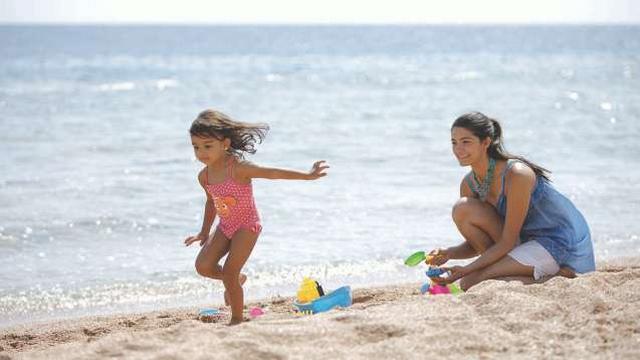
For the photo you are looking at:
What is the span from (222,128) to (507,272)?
1.62 m

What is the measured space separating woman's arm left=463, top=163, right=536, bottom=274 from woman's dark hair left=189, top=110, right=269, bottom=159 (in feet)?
4.18

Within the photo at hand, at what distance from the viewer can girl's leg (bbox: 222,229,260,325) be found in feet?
15.3

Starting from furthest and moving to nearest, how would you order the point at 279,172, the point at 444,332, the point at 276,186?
the point at 276,186
the point at 279,172
the point at 444,332

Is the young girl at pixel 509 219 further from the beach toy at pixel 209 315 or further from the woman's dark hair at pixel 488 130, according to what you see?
the beach toy at pixel 209 315

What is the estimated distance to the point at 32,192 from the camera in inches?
377

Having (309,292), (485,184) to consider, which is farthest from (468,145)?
(309,292)

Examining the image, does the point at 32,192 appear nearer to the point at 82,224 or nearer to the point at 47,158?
the point at 82,224

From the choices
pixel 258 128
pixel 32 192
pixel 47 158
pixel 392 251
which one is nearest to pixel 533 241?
pixel 258 128

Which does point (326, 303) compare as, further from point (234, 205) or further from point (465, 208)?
point (465, 208)

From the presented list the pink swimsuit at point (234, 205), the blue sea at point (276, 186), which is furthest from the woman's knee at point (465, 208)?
the blue sea at point (276, 186)

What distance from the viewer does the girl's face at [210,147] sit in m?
4.71

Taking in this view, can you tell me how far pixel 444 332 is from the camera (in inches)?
145

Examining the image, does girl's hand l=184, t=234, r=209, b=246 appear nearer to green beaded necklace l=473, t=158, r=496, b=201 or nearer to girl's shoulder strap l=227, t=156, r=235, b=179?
girl's shoulder strap l=227, t=156, r=235, b=179

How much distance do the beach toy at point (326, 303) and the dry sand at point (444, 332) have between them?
588 mm
